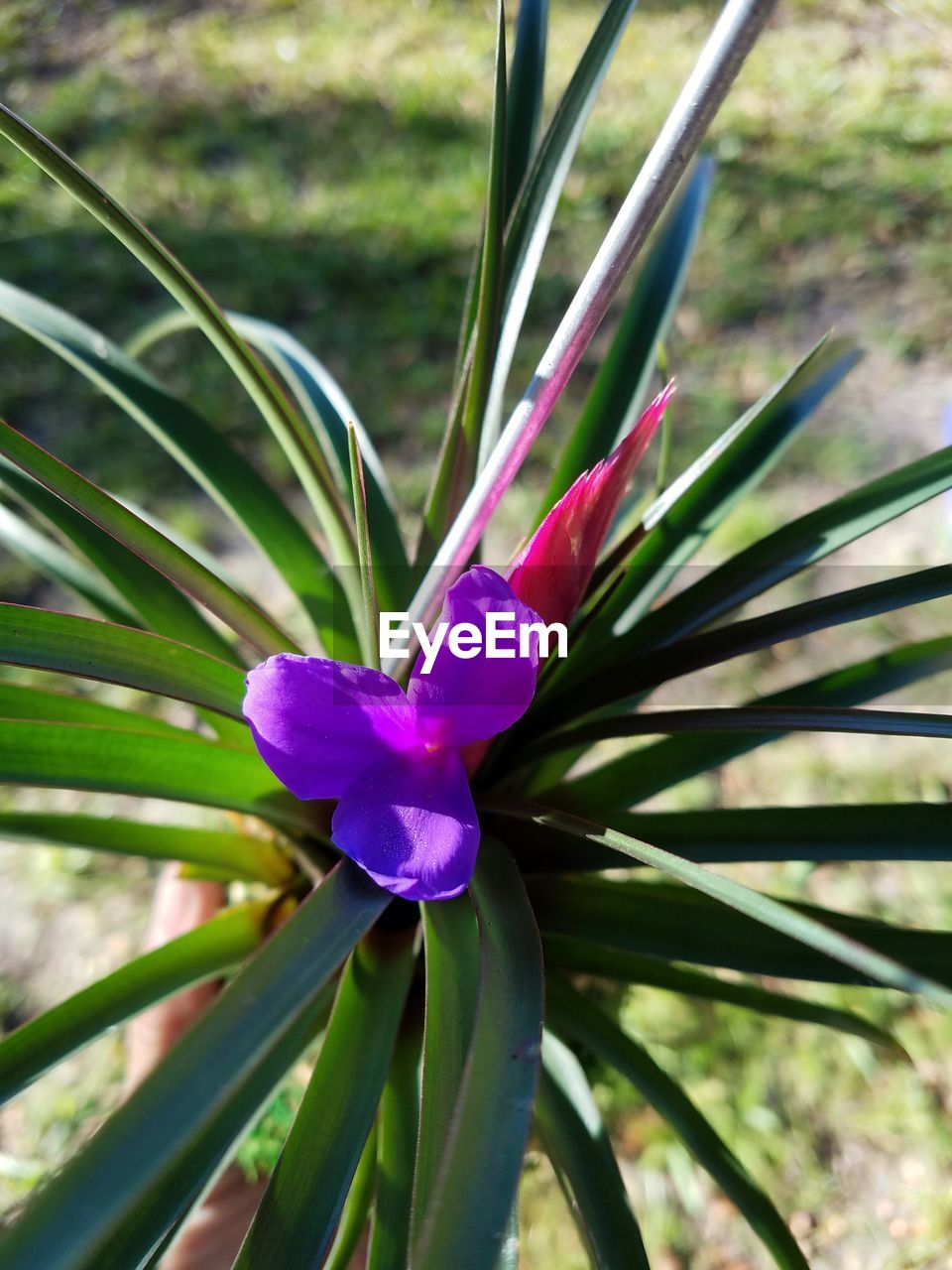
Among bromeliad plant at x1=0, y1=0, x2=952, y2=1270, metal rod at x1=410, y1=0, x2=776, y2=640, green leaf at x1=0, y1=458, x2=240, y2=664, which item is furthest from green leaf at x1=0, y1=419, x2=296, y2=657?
metal rod at x1=410, y1=0, x2=776, y2=640

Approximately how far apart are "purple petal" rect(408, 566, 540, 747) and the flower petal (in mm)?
69

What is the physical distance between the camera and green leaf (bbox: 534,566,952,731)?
2.35ft

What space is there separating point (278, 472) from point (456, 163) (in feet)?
3.34

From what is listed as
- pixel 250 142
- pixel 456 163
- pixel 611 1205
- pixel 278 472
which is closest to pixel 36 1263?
pixel 611 1205

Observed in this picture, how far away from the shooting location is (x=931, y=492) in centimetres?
79

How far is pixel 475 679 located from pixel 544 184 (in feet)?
1.62

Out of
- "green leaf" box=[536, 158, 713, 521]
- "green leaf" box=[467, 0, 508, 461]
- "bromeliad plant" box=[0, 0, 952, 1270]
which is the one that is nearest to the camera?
"bromeliad plant" box=[0, 0, 952, 1270]

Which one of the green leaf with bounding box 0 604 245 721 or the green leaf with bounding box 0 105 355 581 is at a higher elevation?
the green leaf with bounding box 0 105 355 581

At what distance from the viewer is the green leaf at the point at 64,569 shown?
39.0 inches

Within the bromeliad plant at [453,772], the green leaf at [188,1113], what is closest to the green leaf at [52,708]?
the bromeliad plant at [453,772]

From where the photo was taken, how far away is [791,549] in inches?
33.6

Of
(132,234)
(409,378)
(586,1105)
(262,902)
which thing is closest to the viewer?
(132,234)

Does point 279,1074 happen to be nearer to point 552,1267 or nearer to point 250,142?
point 552,1267

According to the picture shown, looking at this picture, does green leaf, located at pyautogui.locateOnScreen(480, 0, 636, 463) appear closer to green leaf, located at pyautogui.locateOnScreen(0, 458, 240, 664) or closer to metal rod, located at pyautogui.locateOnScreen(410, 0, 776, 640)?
metal rod, located at pyautogui.locateOnScreen(410, 0, 776, 640)
